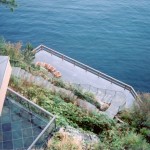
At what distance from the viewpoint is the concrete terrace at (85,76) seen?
20.0 metres

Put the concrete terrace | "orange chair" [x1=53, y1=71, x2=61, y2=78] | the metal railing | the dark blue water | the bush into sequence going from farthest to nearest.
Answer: the dark blue water < "orange chair" [x1=53, y1=71, x2=61, y2=78] < the concrete terrace < the bush < the metal railing

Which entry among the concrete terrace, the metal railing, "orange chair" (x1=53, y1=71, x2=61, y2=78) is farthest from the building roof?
"orange chair" (x1=53, y1=71, x2=61, y2=78)

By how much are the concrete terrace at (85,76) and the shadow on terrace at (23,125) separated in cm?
795

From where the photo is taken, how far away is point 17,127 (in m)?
10.8

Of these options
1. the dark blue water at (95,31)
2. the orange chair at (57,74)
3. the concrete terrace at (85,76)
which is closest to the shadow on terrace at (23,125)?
the concrete terrace at (85,76)

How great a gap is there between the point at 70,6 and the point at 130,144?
94.7 ft

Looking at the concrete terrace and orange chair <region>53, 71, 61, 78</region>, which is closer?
the concrete terrace

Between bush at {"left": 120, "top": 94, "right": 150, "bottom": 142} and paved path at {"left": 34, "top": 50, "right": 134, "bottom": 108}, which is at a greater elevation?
bush at {"left": 120, "top": 94, "right": 150, "bottom": 142}

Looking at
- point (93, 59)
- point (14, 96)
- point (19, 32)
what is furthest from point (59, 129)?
point (19, 32)

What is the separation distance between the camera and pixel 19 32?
107ft

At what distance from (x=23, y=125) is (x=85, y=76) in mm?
11025

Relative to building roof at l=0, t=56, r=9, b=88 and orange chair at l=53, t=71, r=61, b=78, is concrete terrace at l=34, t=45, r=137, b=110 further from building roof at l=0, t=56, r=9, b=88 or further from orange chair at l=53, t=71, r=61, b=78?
building roof at l=0, t=56, r=9, b=88

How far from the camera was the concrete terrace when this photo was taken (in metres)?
20.0

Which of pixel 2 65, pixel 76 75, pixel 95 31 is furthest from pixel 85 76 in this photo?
pixel 2 65
